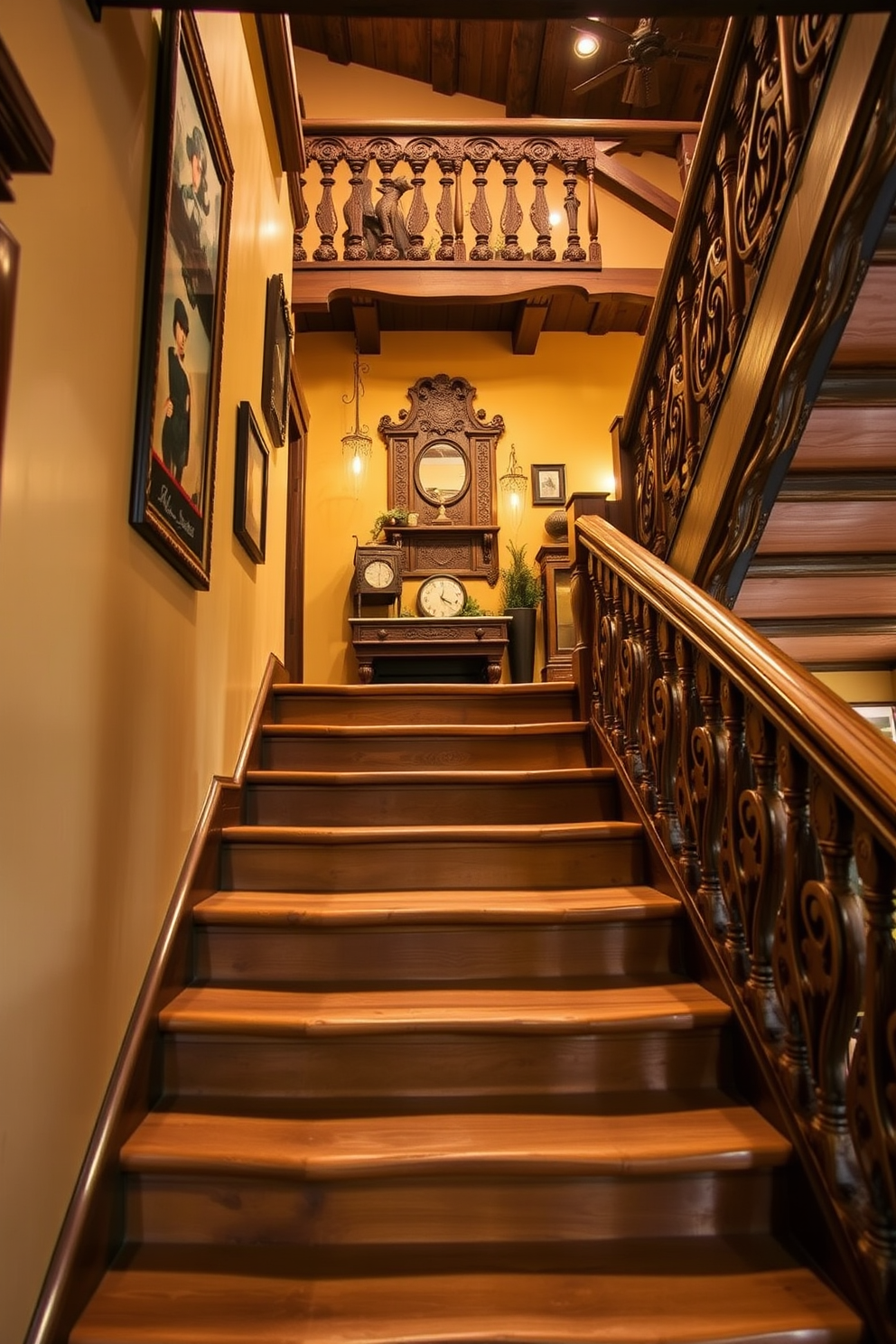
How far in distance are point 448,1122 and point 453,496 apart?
4890mm

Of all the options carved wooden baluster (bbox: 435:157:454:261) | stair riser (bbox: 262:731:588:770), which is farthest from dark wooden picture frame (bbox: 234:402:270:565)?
carved wooden baluster (bbox: 435:157:454:261)

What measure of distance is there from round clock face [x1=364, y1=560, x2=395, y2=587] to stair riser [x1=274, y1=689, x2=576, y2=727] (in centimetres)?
242

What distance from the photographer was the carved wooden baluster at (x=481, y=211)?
188 inches

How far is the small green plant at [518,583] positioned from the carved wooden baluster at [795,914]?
14.0 feet

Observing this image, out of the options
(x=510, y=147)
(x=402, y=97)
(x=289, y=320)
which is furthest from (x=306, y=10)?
(x=402, y=97)

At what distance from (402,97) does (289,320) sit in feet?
12.3

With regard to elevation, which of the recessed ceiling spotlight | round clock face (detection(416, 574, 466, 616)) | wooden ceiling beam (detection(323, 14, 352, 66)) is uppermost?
wooden ceiling beam (detection(323, 14, 352, 66))

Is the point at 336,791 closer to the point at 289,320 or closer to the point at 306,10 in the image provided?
the point at 306,10

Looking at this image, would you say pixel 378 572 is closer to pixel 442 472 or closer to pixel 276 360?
pixel 442 472

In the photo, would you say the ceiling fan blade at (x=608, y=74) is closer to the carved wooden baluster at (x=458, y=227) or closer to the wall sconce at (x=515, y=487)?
the carved wooden baluster at (x=458, y=227)

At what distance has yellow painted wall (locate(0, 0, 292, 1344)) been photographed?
3.60 ft

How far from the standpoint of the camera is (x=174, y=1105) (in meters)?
1.59

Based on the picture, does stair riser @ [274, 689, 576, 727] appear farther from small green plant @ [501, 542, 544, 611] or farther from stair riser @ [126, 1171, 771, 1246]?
small green plant @ [501, 542, 544, 611]

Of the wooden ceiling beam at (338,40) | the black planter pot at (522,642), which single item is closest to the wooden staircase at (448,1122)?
the black planter pot at (522,642)
